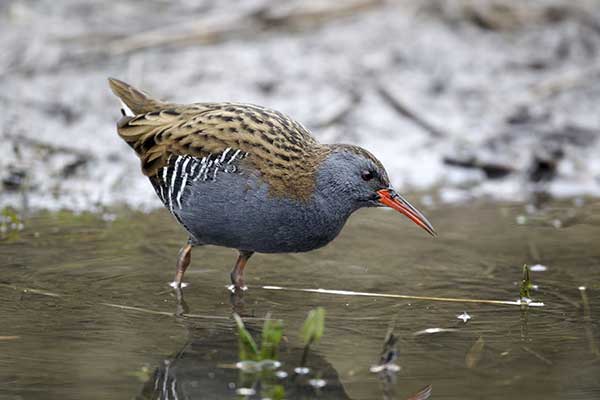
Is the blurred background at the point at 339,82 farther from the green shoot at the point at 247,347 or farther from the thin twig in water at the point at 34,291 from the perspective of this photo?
the green shoot at the point at 247,347

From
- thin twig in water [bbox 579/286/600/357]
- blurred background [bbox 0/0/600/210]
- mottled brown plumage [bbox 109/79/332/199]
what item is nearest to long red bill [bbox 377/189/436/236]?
mottled brown plumage [bbox 109/79/332/199]

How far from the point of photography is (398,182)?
768 centimetres

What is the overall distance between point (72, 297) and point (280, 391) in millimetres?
1585

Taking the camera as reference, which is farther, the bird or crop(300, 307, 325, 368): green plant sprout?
the bird

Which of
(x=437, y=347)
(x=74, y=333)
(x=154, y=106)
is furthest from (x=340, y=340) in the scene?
(x=154, y=106)

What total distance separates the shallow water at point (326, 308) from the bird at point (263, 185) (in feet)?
0.96

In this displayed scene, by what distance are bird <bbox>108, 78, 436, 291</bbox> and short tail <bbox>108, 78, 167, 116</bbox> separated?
0.62m

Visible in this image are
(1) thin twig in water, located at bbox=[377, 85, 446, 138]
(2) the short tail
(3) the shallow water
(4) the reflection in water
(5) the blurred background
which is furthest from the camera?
(1) thin twig in water, located at bbox=[377, 85, 446, 138]

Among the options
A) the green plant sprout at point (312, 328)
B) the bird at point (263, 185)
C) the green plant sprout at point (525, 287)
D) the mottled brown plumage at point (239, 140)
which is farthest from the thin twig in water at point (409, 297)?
the green plant sprout at point (312, 328)

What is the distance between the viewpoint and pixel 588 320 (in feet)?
15.1

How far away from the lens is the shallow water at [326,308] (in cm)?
377

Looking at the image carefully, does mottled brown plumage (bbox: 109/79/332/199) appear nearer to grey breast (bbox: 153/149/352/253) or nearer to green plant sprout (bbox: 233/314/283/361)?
grey breast (bbox: 153/149/352/253)

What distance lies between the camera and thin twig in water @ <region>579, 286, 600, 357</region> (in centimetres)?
419

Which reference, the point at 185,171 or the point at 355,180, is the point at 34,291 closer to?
the point at 185,171
